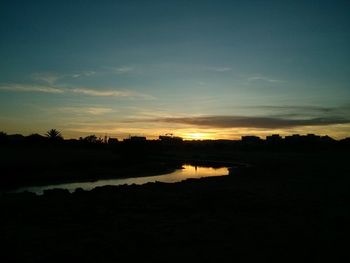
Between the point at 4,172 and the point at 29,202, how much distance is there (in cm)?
2466

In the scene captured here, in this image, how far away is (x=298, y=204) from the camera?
15.9 meters

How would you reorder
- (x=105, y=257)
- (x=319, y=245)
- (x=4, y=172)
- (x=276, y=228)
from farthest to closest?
1. (x=4, y=172)
2. (x=276, y=228)
3. (x=319, y=245)
4. (x=105, y=257)

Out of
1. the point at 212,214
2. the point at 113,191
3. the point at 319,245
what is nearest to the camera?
the point at 319,245

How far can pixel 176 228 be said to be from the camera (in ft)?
37.8

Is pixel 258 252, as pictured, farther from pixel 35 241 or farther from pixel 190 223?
pixel 35 241

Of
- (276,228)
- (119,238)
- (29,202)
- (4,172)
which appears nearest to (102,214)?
(119,238)

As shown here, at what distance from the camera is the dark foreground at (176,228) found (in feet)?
29.1

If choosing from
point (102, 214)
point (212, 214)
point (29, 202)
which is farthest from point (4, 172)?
point (212, 214)

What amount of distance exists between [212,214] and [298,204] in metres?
4.75

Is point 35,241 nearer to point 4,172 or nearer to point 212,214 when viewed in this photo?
point 212,214

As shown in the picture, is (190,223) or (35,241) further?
(190,223)

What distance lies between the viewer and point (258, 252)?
29.6 ft

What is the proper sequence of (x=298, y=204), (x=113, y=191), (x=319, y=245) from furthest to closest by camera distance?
(x=113, y=191)
(x=298, y=204)
(x=319, y=245)

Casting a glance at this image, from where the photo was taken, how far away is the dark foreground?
8867mm
